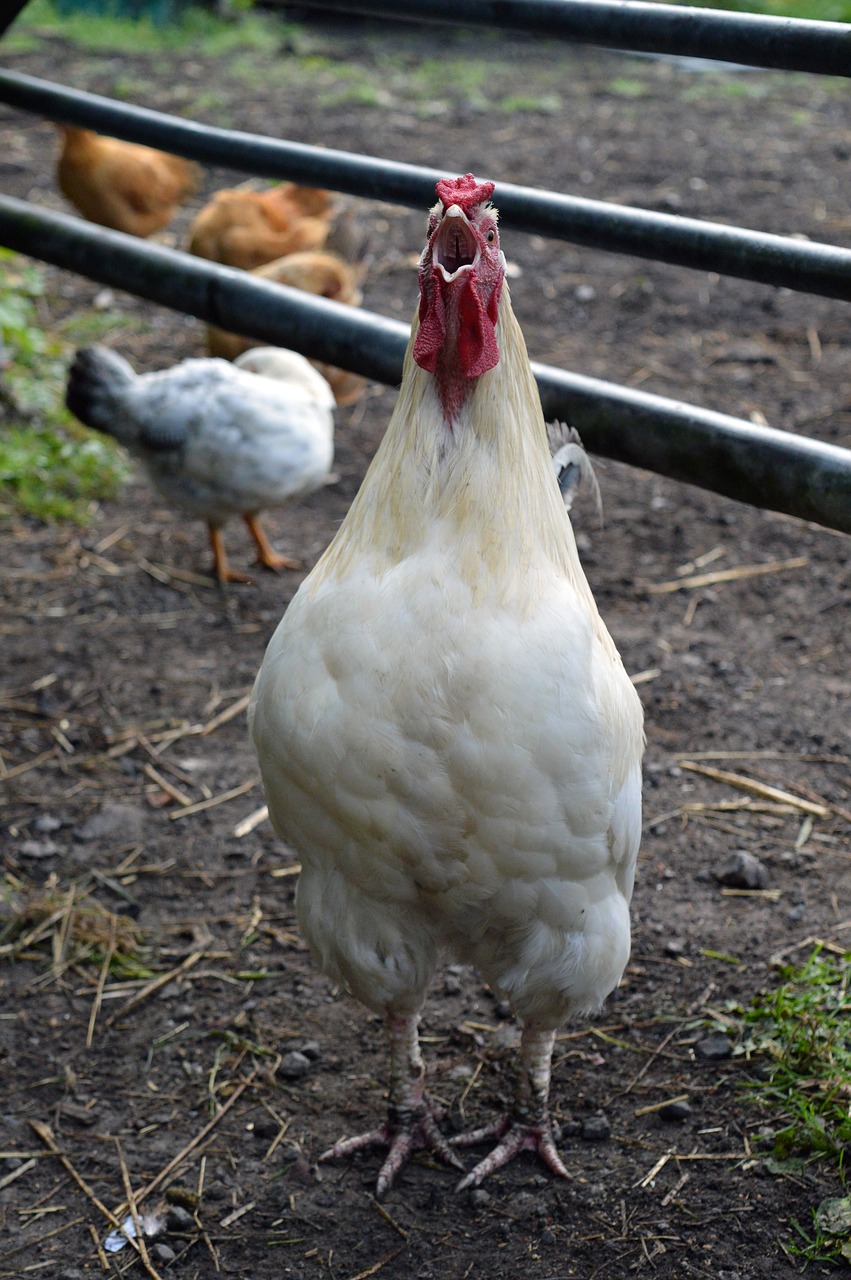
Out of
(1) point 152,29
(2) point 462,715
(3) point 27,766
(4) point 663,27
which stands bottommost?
(3) point 27,766

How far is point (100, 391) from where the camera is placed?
4883 millimetres

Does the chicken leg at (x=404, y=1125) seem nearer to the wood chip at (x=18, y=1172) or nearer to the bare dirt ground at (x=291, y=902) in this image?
the bare dirt ground at (x=291, y=902)

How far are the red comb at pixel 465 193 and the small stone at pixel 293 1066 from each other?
6.62ft

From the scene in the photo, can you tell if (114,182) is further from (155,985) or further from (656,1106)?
(656,1106)

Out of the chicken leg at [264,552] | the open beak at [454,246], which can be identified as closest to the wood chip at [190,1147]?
the open beak at [454,246]

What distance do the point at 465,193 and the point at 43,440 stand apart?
435 centimetres

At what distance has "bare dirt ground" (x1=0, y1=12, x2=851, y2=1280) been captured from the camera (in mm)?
2547

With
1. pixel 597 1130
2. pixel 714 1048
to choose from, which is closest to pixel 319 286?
pixel 714 1048

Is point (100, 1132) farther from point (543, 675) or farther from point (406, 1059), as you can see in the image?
point (543, 675)

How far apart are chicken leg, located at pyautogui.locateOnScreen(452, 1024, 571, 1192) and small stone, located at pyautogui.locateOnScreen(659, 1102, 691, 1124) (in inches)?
10.5

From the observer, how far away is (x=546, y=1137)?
2695 mm

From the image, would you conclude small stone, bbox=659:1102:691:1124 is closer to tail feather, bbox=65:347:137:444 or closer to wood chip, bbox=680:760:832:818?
wood chip, bbox=680:760:832:818

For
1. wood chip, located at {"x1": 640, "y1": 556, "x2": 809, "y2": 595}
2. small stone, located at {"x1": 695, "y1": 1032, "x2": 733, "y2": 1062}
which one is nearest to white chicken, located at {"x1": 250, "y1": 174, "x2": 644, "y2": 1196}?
small stone, located at {"x1": 695, "y1": 1032, "x2": 733, "y2": 1062}

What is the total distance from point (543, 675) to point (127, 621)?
3045 millimetres
